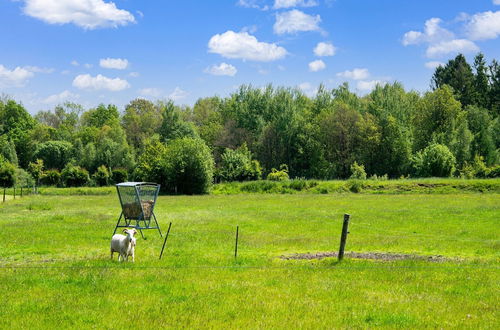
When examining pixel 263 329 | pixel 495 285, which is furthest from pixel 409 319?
pixel 495 285

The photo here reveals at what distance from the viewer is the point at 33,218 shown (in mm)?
36094

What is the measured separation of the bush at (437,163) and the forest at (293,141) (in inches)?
6.5

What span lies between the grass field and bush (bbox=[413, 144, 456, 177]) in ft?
174

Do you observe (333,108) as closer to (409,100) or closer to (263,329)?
(409,100)

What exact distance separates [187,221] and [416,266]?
67.3 ft

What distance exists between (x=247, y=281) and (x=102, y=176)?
83.4m

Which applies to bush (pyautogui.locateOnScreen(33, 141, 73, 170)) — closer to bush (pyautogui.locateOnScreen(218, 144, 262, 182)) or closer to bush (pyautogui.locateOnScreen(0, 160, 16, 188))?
bush (pyautogui.locateOnScreen(0, 160, 16, 188))

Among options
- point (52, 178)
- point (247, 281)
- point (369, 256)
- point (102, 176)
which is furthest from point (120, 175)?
point (247, 281)

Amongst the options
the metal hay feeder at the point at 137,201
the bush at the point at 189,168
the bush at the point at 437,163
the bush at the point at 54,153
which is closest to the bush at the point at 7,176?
the bush at the point at 54,153

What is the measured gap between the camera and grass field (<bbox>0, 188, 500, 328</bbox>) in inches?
447

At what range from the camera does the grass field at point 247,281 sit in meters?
11.4

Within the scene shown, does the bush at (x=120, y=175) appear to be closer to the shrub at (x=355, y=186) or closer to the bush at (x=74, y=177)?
the bush at (x=74, y=177)

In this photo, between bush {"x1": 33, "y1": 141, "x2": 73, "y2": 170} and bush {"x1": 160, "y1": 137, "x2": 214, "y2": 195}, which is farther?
bush {"x1": 33, "y1": 141, "x2": 73, "y2": 170}

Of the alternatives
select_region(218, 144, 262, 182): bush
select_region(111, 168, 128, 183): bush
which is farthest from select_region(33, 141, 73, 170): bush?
select_region(218, 144, 262, 182): bush
